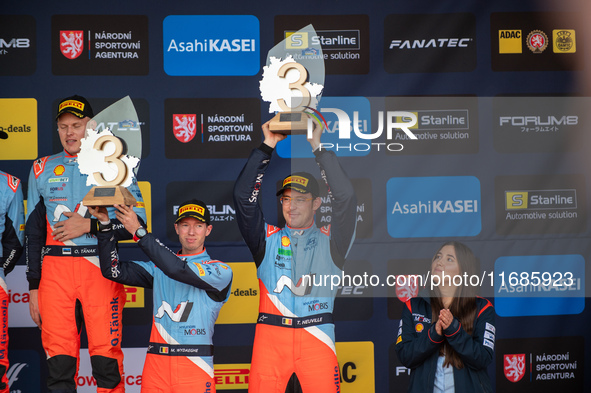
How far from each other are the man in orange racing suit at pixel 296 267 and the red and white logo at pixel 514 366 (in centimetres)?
140

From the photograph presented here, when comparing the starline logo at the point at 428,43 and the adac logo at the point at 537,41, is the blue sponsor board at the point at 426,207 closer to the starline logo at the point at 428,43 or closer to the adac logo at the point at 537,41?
the starline logo at the point at 428,43

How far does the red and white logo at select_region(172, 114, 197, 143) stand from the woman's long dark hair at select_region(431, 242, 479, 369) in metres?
1.75

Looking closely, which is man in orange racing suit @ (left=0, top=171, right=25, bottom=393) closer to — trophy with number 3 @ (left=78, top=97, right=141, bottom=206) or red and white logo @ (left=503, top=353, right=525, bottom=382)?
trophy with number 3 @ (left=78, top=97, right=141, bottom=206)

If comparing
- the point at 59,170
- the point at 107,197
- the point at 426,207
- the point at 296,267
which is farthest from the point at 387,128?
the point at 59,170

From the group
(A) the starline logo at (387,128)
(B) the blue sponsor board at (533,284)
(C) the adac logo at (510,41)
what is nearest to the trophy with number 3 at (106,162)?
(A) the starline logo at (387,128)

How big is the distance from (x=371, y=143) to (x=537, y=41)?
1227 millimetres

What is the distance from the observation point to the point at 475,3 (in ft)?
11.2

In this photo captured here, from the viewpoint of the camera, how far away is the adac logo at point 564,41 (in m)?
3.47

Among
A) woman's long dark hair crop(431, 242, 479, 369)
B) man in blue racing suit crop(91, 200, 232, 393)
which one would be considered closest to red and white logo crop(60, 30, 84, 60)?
man in blue racing suit crop(91, 200, 232, 393)

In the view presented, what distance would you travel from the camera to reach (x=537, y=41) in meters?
3.46

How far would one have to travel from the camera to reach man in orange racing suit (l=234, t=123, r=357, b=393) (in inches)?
96.1

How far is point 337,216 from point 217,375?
4.65 ft

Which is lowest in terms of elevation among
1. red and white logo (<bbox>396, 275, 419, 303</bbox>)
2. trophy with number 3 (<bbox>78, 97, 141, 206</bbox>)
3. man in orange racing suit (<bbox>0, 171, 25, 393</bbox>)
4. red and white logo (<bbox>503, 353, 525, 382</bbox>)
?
red and white logo (<bbox>503, 353, 525, 382</bbox>)

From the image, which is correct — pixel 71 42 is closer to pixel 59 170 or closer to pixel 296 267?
pixel 59 170
